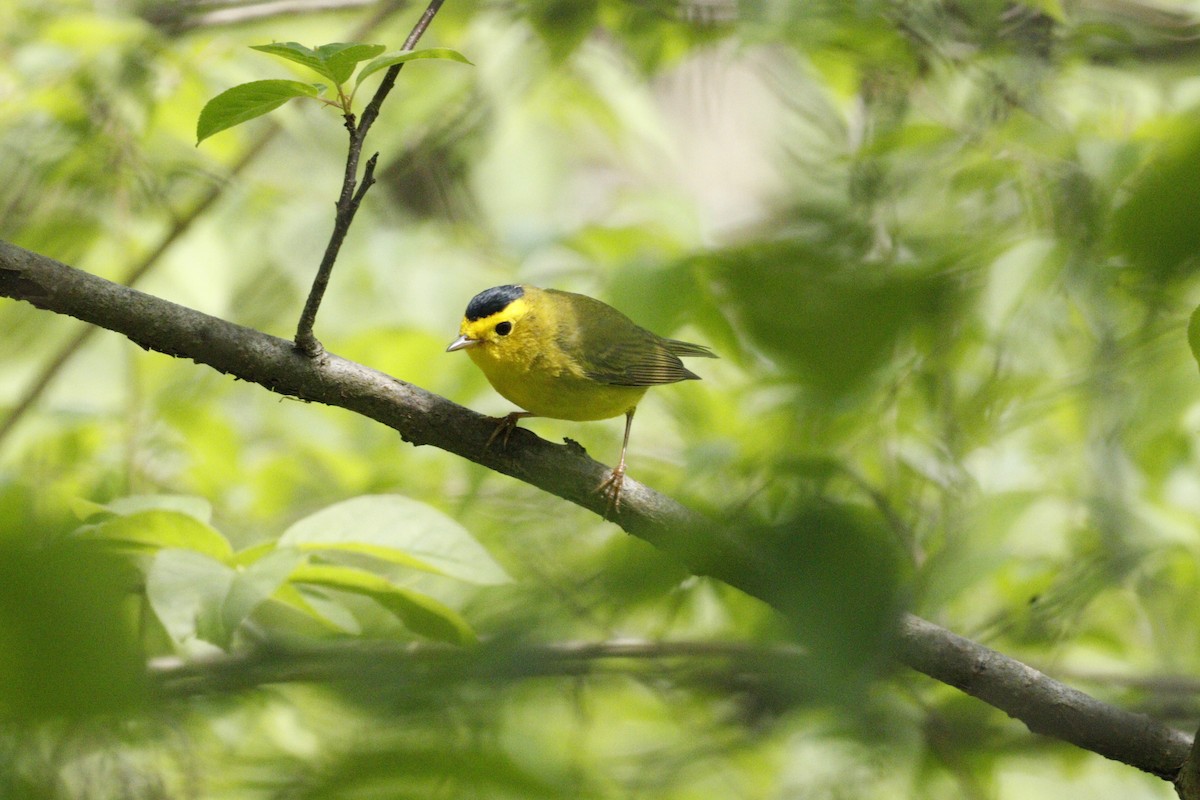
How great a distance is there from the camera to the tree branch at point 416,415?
4.80 ft

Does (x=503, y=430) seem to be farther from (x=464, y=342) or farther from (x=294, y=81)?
(x=464, y=342)

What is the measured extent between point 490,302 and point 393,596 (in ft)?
5.12

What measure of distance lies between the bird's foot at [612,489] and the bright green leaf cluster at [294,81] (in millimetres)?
695

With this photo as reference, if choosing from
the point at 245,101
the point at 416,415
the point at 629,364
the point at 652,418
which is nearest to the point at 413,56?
the point at 245,101

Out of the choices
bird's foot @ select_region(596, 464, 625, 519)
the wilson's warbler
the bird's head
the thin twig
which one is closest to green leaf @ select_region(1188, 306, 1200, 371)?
bird's foot @ select_region(596, 464, 625, 519)

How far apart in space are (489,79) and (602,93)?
19.1 inches

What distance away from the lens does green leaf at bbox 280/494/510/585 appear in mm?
1723

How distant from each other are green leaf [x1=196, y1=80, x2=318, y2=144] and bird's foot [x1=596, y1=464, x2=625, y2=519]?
2.39 ft

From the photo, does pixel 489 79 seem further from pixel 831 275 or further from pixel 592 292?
pixel 831 275

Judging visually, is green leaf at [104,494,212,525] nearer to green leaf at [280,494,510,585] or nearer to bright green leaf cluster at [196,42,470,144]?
green leaf at [280,494,510,585]

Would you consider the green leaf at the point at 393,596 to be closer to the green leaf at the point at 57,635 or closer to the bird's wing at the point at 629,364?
the green leaf at the point at 57,635

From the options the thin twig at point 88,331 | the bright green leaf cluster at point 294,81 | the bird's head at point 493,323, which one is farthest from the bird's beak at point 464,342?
the bright green leaf cluster at point 294,81

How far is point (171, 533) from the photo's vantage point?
171cm

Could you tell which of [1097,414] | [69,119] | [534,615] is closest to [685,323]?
[1097,414]
